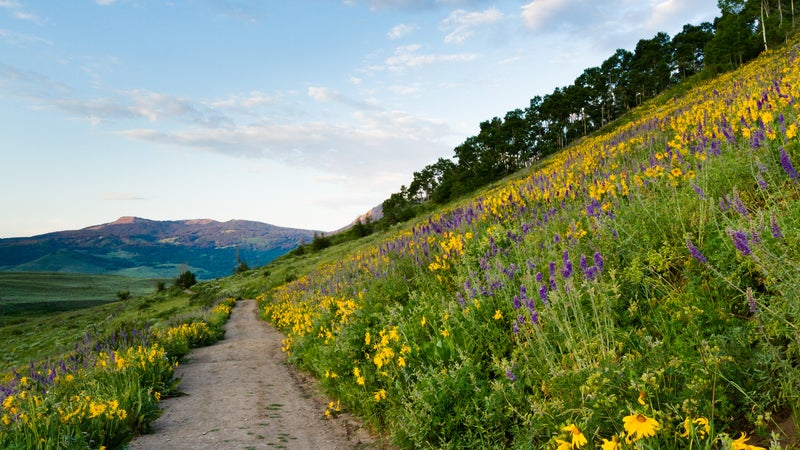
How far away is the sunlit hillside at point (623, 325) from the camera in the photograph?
245 cm

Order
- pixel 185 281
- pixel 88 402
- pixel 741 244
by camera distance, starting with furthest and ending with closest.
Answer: pixel 185 281, pixel 88 402, pixel 741 244

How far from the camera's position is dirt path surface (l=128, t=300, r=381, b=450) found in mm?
4883

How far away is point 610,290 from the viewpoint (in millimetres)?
3822

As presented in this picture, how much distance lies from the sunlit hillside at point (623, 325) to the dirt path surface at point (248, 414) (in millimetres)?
402

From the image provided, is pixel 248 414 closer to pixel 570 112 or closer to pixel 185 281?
pixel 185 281

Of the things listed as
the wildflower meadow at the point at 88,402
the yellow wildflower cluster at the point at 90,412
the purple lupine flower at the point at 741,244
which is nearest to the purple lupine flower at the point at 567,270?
the purple lupine flower at the point at 741,244

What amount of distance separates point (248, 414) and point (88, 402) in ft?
6.85

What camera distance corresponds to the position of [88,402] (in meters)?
5.62

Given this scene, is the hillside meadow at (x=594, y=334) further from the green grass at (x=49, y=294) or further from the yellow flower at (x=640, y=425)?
the green grass at (x=49, y=294)

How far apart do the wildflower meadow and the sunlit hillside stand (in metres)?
2.54

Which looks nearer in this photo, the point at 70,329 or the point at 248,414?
the point at 248,414

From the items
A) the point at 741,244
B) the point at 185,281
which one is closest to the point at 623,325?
the point at 741,244

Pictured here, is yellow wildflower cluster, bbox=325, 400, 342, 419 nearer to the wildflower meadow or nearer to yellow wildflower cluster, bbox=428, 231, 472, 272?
the wildflower meadow

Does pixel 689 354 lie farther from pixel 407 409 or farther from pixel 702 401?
pixel 407 409
